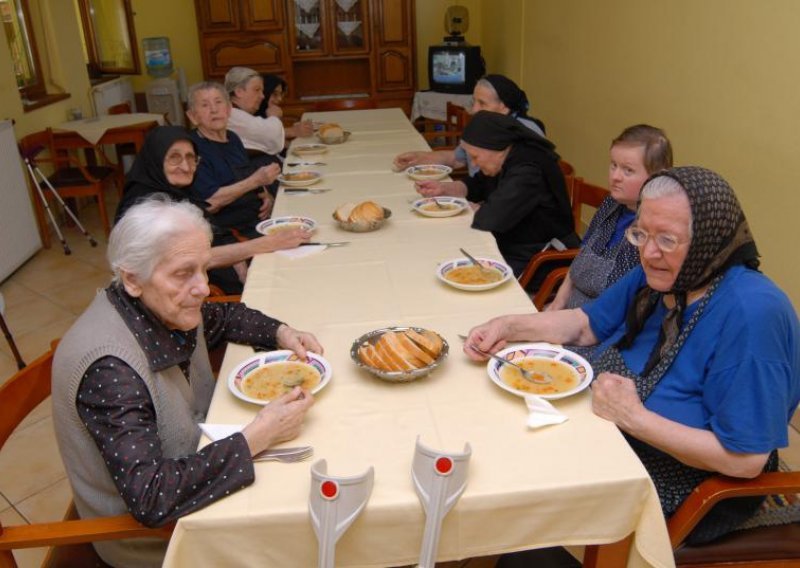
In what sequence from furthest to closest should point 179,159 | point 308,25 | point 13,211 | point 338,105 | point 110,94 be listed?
point 308,25 < point 110,94 < point 338,105 < point 13,211 < point 179,159

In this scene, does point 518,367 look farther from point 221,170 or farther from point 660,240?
point 221,170

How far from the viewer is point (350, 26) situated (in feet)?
23.4

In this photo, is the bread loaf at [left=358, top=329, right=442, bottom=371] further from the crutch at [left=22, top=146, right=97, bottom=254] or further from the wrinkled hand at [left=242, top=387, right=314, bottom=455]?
the crutch at [left=22, top=146, right=97, bottom=254]

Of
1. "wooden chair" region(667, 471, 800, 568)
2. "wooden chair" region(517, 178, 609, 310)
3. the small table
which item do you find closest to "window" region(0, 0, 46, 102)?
the small table

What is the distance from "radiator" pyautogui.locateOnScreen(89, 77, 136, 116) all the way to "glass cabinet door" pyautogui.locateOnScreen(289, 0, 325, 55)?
1.91 metres

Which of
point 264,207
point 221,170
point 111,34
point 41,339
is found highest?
point 111,34

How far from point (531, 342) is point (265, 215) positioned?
7.47ft

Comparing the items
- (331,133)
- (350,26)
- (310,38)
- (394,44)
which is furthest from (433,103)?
(331,133)

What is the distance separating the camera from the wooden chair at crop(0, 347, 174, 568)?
47.6 inches

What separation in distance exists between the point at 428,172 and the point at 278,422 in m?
2.35

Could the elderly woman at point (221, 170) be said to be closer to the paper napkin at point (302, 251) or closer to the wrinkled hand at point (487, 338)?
the paper napkin at point (302, 251)

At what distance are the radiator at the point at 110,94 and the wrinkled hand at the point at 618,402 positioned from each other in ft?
21.0

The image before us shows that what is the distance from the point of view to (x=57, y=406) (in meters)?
1.32

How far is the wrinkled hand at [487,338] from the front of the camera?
62.0 inches
